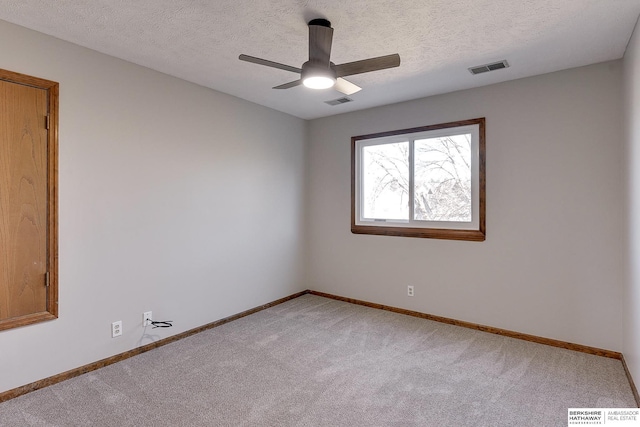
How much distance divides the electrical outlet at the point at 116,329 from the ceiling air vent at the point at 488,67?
3.76 meters

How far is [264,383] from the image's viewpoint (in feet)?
8.27

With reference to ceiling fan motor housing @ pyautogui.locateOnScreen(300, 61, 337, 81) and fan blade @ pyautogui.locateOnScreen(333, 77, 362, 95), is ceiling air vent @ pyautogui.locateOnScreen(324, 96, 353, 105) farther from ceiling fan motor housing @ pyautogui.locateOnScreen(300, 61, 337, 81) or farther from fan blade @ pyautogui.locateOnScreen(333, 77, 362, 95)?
ceiling fan motor housing @ pyautogui.locateOnScreen(300, 61, 337, 81)

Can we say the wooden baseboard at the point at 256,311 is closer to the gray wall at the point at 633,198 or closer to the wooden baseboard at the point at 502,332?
the wooden baseboard at the point at 502,332

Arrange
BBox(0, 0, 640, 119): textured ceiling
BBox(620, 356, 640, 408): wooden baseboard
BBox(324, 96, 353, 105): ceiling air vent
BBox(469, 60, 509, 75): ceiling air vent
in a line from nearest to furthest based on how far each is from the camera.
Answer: BBox(0, 0, 640, 119): textured ceiling → BBox(620, 356, 640, 408): wooden baseboard → BBox(469, 60, 509, 75): ceiling air vent → BBox(324, 96, 353, 105): ceiling air vent

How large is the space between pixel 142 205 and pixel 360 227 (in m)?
2.53

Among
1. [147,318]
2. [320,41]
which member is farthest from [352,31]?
[147,318]

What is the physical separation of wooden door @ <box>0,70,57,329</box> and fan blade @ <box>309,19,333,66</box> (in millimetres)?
1894

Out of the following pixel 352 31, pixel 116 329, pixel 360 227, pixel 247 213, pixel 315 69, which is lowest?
pixel 116 329

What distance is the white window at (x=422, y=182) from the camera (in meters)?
3.59

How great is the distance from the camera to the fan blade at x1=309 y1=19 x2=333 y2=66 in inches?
85.7

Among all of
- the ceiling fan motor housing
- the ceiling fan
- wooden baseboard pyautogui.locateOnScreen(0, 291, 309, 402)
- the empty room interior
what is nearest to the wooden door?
the empty room interior

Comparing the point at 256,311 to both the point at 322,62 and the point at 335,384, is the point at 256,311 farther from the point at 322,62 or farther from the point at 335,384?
the point at 322,62

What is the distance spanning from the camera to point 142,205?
3.02 meters

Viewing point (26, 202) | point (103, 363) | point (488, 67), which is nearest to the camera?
point (26, 202)
